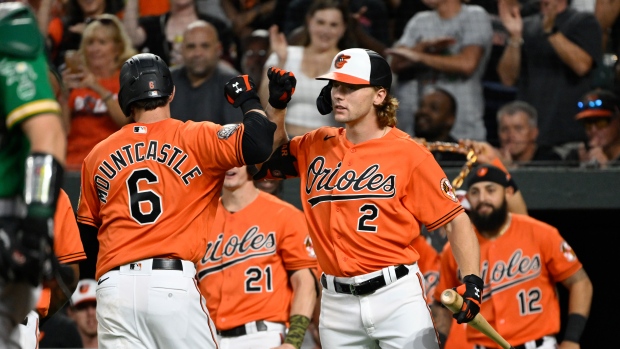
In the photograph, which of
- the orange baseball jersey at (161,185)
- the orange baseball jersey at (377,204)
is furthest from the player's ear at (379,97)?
the orange baseball jersey at (161,185)

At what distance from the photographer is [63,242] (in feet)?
14.6

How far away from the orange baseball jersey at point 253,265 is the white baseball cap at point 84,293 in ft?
7.47

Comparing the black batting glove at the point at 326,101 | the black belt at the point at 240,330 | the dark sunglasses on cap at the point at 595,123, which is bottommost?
the black belt at the point at 240,330

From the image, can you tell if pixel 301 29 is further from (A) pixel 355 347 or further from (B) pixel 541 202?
(A) pixel 355 347

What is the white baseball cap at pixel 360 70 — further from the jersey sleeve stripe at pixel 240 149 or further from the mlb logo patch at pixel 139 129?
the mlb logo patch at pixel 139 129

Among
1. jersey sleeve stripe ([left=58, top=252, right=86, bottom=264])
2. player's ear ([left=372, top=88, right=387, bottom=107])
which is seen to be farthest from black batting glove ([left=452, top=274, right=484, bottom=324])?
jersey sleeve stripe ([left=58, top=252, right=86, bottom=264])

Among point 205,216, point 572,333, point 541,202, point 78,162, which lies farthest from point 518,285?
point 78,162

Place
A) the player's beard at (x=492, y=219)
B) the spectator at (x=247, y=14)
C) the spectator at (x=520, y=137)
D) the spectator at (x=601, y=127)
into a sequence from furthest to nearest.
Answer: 1. the spectator at (x=247, y=14)
2. the spectator at (x=520, y=137)
3. the spectator at (x=601, y=127)
4. the player's beard at (x=492, y=219)

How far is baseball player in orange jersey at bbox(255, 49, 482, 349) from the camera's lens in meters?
4.33

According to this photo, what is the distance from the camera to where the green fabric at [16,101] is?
2957 mm

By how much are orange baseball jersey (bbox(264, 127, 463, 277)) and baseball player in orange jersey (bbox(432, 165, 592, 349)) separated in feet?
5.79

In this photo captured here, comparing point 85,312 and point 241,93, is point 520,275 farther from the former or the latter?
point 85,312

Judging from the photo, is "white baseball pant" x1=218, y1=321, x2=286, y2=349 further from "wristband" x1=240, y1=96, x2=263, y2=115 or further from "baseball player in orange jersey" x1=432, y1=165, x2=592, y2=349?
"wristband" x1=240, y1=96, x2=263, y2=115

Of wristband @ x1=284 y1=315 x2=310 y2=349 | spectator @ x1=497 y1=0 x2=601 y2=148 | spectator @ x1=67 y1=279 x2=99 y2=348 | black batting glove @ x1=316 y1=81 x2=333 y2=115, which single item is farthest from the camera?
spectator @ x1=67 y1=279 x2=99 y2=348
